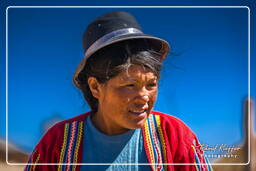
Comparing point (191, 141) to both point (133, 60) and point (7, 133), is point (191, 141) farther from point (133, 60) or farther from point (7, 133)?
point (7, 133)

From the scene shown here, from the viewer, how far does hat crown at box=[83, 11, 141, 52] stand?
1.27m

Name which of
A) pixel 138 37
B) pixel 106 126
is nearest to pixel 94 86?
pixel 106 126

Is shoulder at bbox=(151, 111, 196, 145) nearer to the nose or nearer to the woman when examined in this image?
the woman

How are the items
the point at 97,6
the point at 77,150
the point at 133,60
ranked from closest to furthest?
the point at 133,60 < the point at 77,150 < the point at 97,6

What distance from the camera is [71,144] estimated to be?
1.37m

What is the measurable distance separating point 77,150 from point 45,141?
5.7 inches

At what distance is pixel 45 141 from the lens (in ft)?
4.55

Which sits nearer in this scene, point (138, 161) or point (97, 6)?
point (138, 161)

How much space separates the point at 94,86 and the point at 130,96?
19cm

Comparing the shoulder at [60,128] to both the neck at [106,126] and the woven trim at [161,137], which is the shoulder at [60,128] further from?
the woven trim at [161,137]

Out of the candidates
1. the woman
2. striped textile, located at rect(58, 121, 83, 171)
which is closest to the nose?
the woman

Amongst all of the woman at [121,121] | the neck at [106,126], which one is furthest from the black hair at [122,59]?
the neck at [106,126]

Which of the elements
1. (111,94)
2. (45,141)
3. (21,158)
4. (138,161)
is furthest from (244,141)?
(21,158)

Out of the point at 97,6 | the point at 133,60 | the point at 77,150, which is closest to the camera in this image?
the point at 133,60
